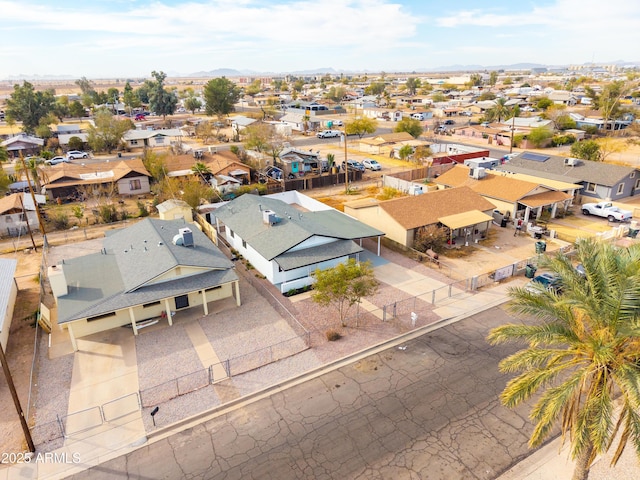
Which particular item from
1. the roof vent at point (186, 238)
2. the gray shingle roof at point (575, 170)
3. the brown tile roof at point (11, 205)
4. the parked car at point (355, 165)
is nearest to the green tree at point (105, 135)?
the brown tile roof at point (11, 205)

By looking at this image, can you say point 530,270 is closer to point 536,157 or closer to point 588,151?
point 536,157

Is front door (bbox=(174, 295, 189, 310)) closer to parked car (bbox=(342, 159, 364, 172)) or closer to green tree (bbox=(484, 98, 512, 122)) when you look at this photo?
parked car (bbox=(342, 159, 364, 172))

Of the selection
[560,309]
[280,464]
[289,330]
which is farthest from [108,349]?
[560,309]

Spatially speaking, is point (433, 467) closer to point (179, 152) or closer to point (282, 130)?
point (179, 152)

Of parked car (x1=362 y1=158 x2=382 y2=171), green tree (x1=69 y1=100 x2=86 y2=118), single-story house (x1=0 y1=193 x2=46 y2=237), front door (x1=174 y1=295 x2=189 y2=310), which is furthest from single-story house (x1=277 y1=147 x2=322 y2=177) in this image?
green tree (x1=69 y1=100 x2=86 y2=118)

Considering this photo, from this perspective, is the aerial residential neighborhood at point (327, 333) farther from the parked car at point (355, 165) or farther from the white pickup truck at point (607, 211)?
the parked car at point (355, 165)

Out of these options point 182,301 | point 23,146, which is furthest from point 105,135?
point 182,301
